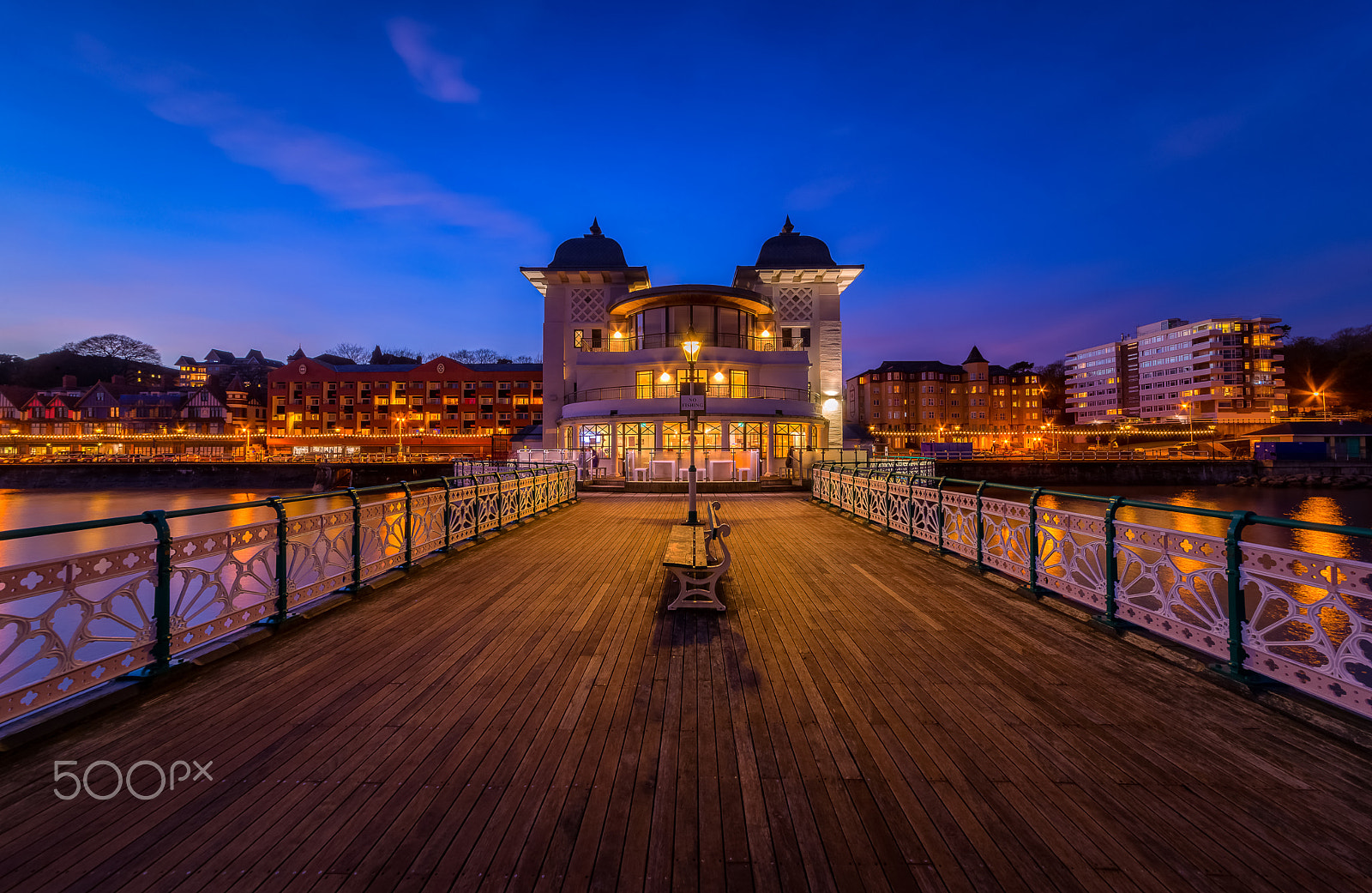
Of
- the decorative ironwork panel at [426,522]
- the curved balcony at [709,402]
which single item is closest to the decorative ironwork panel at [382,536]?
the decorative ironwork panel at [426,522]

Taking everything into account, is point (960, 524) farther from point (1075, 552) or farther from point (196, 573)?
point (196, 573)

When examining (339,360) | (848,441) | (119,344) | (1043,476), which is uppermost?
(119,344)

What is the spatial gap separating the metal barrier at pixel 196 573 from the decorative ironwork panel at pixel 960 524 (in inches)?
311

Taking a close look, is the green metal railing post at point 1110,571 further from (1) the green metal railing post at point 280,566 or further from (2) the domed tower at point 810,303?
(2) the domed tower at point 810,303

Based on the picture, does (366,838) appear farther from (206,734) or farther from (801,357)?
(801,357)

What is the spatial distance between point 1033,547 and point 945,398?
8922 cm

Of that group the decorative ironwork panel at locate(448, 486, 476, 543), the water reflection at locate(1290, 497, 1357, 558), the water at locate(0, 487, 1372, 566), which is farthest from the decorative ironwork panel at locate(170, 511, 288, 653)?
the water reflection at locate(1290, 497, 1357, 558)

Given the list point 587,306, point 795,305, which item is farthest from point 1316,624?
point 587,306

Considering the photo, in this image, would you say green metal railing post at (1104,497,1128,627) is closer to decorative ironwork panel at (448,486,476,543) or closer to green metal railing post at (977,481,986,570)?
green metal railing post at (977,481,986,570)

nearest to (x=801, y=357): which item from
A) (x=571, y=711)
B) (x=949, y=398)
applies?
(x=571, y=711)

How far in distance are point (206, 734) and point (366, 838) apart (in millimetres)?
1739

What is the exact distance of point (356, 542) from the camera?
6.11 m

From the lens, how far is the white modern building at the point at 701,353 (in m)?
25.6

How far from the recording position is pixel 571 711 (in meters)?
3.40
